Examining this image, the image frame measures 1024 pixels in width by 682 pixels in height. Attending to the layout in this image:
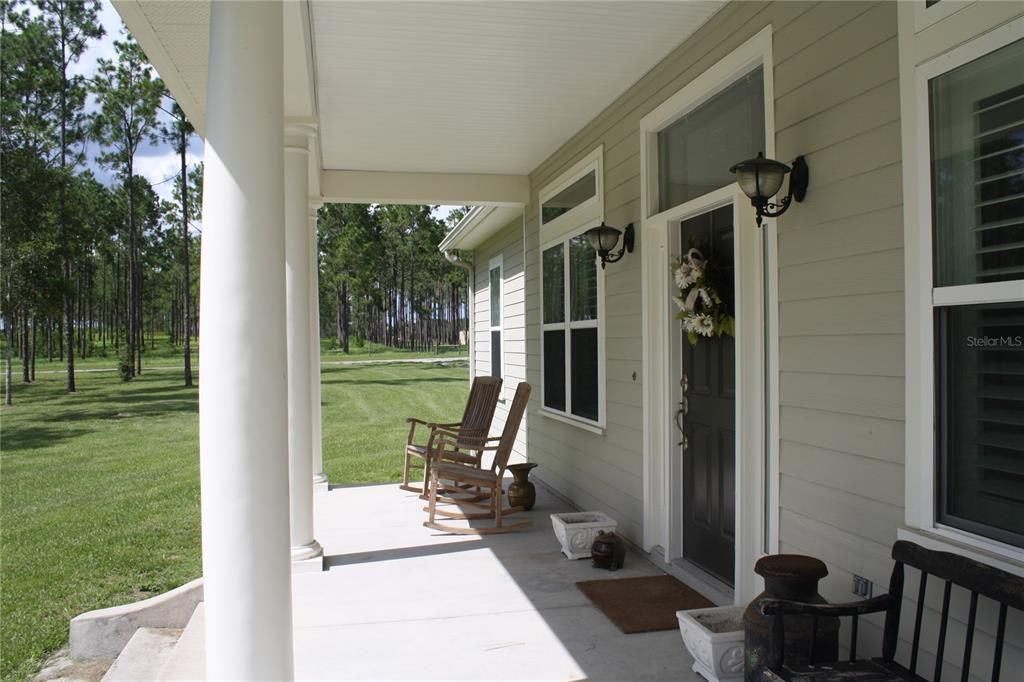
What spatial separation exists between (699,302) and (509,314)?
16.0 ft

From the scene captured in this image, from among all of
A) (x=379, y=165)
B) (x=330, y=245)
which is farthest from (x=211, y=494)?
(x=330, y=245)

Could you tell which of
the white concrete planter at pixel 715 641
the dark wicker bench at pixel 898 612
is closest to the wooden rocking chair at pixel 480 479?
the white concrete planter at pixel 715 641

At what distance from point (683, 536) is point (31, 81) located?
21706 mm

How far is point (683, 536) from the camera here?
4.21 meters

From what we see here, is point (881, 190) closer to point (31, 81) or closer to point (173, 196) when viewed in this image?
point (31, 81)

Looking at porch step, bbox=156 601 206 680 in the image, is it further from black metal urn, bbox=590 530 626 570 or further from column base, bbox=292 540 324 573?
black metal urn, bbox=590 530 626 570

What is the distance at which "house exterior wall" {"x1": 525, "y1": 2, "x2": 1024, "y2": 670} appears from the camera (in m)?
2.45

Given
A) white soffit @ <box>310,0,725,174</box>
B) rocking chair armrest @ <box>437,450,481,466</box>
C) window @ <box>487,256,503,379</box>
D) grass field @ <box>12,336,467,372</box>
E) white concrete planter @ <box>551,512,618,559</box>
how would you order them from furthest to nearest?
grass field @ <box>12,336,467,372</box>
window @ <box>487,256,503,379</box>
rocking chair armrest @ <box>437,450,481,466</box>
white concrete planter @ <box>551,512,618,559</box>
white soffit @ <box>310,0,725,174</box>

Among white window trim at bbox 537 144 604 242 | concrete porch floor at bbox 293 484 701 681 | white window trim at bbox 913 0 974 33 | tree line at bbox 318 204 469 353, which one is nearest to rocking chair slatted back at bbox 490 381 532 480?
concrete porch floor at bbox 293 484 701 681

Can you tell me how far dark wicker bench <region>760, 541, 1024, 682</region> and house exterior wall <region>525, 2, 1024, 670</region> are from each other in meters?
0.12

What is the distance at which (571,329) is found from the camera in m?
6.03

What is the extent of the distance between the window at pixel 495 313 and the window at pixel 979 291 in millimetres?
6994

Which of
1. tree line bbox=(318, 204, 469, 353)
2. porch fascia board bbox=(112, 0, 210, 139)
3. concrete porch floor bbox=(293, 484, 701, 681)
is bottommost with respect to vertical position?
concrete porch floor bbox=(293, 484, 701, 681)

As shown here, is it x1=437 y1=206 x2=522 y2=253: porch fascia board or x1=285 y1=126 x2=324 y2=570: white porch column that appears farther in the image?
x1=437 y1=206 x2=522 y2=253: porch fascia board
